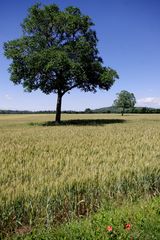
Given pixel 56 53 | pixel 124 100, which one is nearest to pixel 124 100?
pixel 124 100

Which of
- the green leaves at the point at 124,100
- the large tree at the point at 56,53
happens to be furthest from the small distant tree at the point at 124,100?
the large tree at the point at 56,53

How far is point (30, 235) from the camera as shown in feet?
16.8

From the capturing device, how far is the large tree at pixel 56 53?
3578 centimetres

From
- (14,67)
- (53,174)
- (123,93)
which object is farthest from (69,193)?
(123,93)

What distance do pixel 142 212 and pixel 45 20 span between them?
36.5 meters

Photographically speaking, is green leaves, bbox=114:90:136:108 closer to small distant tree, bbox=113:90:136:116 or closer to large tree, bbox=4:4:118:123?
small distant tree, bbox=113:90:136:116

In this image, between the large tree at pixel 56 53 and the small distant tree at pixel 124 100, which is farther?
the small distant tree at pixel 124 100

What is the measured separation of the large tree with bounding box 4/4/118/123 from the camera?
35.8 m

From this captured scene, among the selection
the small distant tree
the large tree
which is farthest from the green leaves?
the large tree

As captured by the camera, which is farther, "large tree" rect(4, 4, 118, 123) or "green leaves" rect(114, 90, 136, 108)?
"green leaves" rect(114, 90, 136, 108)

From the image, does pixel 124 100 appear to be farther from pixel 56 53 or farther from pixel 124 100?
pixel 56 53

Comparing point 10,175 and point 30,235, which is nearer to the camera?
point 30,235

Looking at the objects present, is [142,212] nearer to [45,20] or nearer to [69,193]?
[69,193]

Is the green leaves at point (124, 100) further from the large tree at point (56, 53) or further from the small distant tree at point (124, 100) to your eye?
the large tree at point (56, 53)
